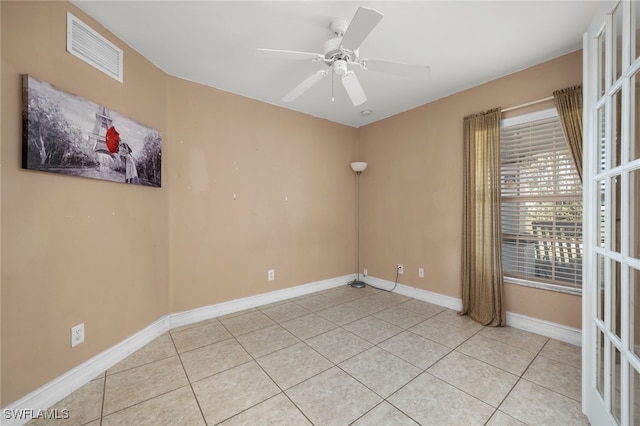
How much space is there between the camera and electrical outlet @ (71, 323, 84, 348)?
5.71 ft

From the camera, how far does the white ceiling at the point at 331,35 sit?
176cm

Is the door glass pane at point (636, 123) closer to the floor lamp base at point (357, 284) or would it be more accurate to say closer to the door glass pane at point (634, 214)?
the door glass pane at point (634, 214)

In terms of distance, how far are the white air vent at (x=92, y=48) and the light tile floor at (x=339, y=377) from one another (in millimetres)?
2299

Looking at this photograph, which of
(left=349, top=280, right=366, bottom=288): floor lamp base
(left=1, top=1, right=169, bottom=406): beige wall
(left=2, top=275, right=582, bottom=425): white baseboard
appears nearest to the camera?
(left=1, top=1, right=169, bottom=406): beige wall

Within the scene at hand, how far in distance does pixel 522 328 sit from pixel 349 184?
9.20 feet

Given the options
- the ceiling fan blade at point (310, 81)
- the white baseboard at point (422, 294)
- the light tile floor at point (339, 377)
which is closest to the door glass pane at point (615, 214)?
the light tile floor at point (339, 377)

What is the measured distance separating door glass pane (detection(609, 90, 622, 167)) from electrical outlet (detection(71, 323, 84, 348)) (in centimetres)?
328

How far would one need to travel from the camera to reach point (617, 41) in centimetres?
119

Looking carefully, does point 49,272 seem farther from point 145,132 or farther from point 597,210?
point 597,210

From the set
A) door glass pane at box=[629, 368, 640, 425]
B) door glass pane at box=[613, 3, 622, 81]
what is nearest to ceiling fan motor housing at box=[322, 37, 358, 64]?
door glass pane at box=[613, 3, 622, 81]

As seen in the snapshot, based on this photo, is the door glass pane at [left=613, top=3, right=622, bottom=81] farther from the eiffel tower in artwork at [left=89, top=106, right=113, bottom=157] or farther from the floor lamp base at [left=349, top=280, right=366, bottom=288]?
the floor lamp base at [left=349, top=280, right=366, bottom=288]

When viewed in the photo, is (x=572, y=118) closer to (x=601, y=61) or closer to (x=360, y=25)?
(x=601, y=61)

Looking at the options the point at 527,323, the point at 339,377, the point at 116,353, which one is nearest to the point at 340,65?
the point at 339,377

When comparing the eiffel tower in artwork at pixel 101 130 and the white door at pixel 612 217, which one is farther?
the eiffel tower in artwork at pixel 101 130
